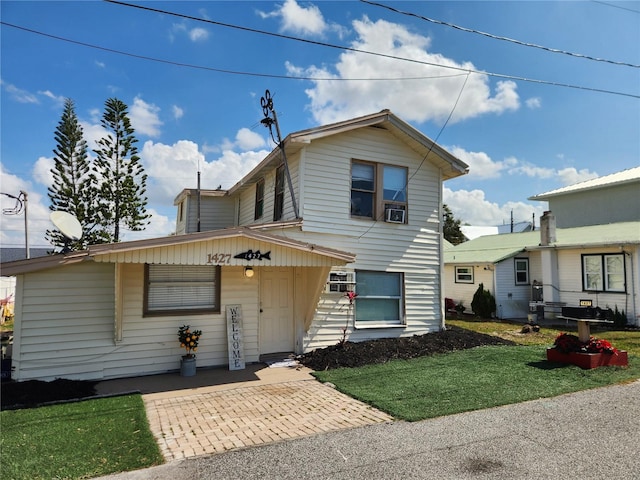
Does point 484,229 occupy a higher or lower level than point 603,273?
higher

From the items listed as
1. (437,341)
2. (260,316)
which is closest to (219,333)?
(260,316)

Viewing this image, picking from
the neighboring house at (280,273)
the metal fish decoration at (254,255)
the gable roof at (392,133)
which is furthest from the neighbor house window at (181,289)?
the gable roof at (392,133)

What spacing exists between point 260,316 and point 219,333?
1016 mm

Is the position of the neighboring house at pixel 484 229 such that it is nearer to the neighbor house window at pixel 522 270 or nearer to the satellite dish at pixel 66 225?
the neighbor house window at pixel 522 270

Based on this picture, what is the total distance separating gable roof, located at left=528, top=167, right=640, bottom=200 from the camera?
872 inches

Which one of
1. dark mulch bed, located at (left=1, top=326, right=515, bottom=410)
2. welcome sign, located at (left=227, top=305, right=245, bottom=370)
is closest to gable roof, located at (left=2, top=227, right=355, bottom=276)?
welcome sign, located at (left=227, top=305, right=245, bottom=370)

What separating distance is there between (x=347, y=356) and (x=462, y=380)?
8.11 ft

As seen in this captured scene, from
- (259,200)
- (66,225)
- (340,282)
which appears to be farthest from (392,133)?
(66,225)

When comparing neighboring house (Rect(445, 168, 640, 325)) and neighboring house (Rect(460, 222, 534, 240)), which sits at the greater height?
neighboring house (Rect(460, 222, 534, 240))

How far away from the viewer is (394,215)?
10.3 m

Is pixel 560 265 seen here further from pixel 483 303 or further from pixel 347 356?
pixel 347 356

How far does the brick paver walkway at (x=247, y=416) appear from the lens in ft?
15.3

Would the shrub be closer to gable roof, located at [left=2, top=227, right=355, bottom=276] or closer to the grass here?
gable roof, located at [left=2, top=227, right=355, bottom=276]

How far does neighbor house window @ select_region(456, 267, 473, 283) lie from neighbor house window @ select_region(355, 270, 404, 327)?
1021cm
